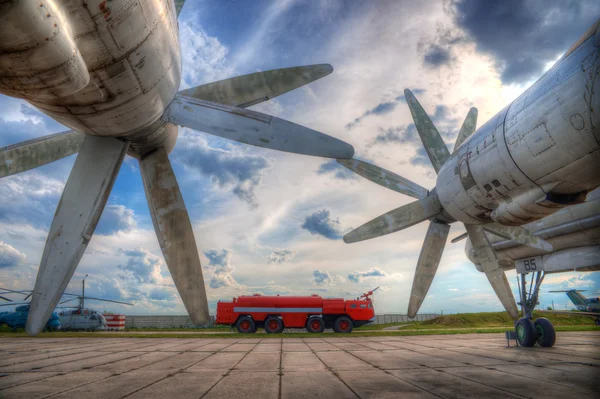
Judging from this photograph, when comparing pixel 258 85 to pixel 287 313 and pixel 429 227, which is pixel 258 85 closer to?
pixel 429 227

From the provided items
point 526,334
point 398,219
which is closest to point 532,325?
point 526,334

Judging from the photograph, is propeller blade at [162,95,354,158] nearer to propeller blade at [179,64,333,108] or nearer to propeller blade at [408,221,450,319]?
propeller blade at [179,64,333,108]

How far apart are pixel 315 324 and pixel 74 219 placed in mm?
17021

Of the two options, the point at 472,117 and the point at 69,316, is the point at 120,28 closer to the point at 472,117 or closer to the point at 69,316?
the point at 472,117

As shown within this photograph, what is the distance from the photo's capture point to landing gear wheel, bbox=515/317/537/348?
986cm

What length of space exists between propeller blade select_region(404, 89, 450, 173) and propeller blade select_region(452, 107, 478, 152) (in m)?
0.92

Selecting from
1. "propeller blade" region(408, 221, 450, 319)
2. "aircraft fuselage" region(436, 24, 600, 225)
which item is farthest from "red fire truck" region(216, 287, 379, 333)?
"aircraft fuselage" region(436, 24, 600, 225)

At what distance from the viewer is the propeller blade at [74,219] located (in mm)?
5422

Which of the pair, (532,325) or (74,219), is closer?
(74,219)

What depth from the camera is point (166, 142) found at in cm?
737

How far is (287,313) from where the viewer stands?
808 inches

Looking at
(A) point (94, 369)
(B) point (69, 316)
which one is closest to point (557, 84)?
(A) point (94, 369)

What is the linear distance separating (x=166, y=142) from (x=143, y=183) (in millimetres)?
1218

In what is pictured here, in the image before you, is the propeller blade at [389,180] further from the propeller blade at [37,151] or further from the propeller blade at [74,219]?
the propeller blade at [37,151]
